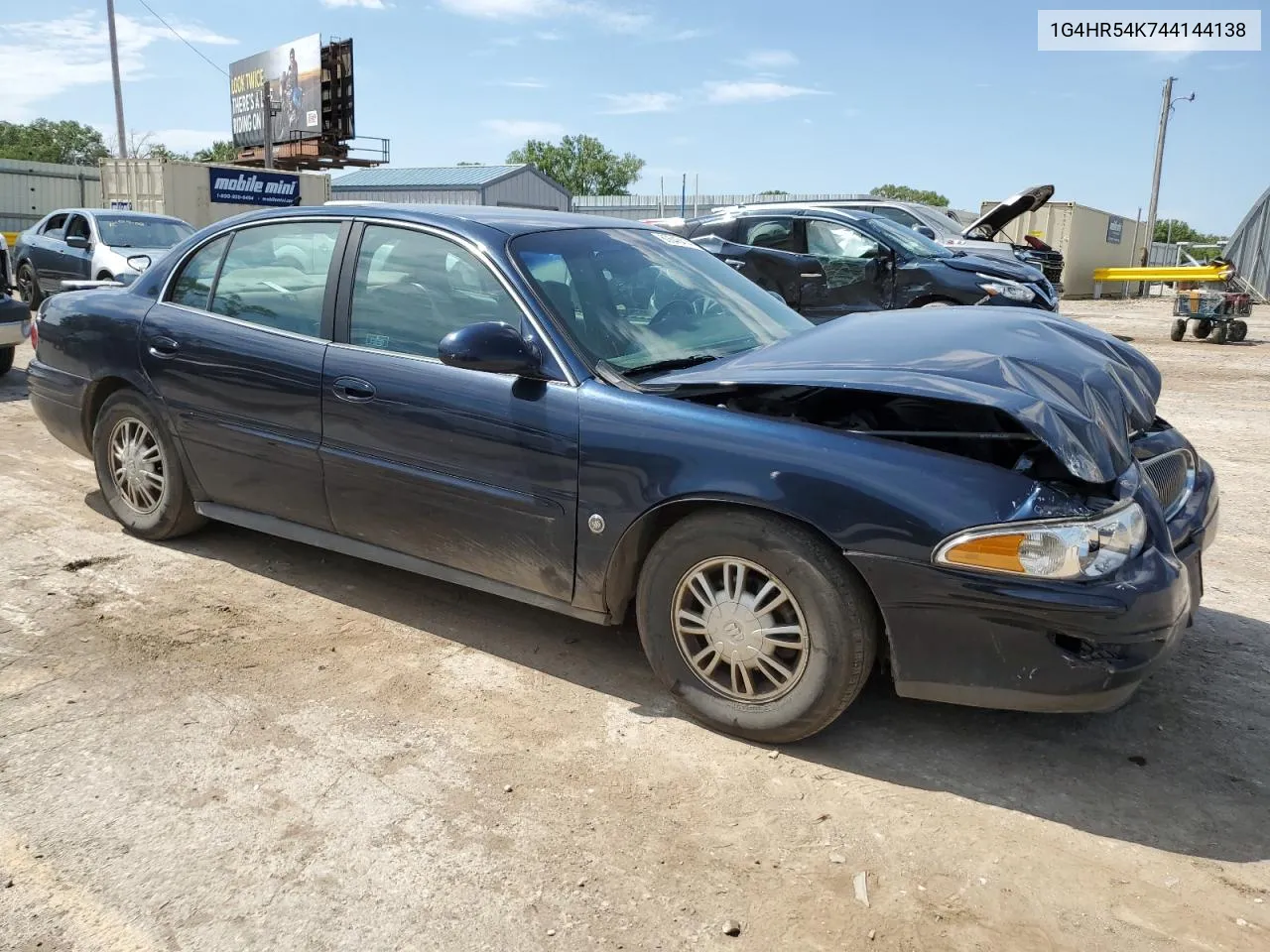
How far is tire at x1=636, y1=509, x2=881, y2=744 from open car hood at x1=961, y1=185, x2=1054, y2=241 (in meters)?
12.2

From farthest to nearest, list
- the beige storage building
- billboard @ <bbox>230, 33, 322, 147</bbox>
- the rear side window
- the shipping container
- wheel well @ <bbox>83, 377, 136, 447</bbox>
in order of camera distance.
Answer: billboard @ <bbox>230, 33, 322, 147</bbox> < the beige storage building < the shipping container < wheel well @ <bbox>83, 377, 136, 447</bbox> < the rear side window

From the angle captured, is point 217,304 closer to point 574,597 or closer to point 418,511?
point 418,511

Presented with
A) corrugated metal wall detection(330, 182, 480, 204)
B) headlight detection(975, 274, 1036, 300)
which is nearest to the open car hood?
headlight detection(975, 274, 1036, 300)

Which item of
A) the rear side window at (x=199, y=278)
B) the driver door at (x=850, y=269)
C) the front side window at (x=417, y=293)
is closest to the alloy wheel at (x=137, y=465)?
the rear side window at (x=199, y=278)

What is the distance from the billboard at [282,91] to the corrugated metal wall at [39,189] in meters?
15.4

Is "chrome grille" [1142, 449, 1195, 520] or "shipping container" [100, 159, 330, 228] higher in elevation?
"shipping container" [100, 159, 330, 228]

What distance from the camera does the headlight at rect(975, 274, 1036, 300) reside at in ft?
31.8

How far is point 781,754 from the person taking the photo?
9.83 ft

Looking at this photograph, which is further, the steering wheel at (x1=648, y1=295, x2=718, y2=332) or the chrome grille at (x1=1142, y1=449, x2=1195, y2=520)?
the steering wheel at (x1=648, y1=295, x2=718, y2=332)

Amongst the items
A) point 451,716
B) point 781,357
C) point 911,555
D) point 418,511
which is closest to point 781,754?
point 911,555

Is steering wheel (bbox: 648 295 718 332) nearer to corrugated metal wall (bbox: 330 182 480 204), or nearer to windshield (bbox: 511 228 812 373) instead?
windshield (bbox: 511 228 812 373)

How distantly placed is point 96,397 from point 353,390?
189 centimetres

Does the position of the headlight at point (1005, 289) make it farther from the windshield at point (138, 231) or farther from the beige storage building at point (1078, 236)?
the beige storage building at point (1078, 236)

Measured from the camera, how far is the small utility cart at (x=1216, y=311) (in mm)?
16250
